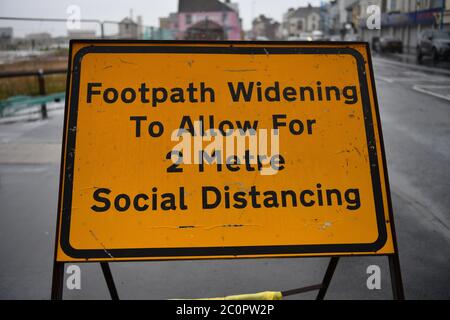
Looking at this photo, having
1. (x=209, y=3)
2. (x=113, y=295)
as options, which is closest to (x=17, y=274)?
(x=113, y=295)

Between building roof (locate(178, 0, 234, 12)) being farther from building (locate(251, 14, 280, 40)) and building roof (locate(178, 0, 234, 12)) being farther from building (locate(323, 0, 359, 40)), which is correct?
building (locate(251, 14, 280, 40))

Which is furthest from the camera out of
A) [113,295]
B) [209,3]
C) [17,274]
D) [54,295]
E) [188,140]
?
[209,3]

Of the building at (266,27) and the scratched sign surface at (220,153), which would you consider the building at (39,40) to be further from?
the building at (266,27)

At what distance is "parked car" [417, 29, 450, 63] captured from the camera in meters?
26.3

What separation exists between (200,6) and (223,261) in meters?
71.8

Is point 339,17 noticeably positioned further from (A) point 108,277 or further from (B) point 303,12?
(A) point 108,277

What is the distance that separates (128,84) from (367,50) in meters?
1.34

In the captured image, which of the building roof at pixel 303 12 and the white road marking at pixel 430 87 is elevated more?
the building roof at pixel 303 12

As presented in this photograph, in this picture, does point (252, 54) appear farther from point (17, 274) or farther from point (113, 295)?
point (17, 274)

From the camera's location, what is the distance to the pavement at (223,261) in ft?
12.2

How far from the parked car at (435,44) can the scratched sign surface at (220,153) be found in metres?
26.6

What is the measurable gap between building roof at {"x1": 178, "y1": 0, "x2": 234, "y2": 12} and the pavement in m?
66.1

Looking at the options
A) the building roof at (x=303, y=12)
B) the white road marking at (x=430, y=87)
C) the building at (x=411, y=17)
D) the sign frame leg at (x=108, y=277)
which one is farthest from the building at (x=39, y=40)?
the building roof at (x=303, y=12)

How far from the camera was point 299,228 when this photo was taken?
7.96ft
